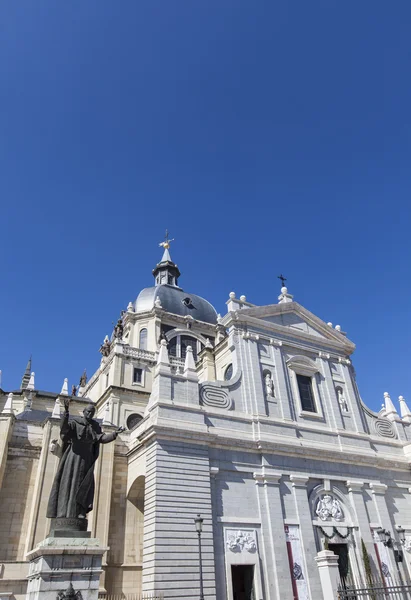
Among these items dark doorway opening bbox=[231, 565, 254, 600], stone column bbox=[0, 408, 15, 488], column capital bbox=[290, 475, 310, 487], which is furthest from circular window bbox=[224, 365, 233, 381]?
stone column bbox=[0, 408, 15, 488]

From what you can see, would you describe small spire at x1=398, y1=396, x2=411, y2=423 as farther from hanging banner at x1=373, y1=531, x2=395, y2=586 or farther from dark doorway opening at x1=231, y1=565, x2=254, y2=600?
dark doorway opening at x1=231, y1=565, x2=254, y2=600

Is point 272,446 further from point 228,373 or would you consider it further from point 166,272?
point 166,272

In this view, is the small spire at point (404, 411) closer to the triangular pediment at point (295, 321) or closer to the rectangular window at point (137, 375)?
the triangular pediment at point (295, 321)

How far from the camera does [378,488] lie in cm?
2373

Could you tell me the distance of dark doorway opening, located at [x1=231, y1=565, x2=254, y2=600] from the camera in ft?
59.8

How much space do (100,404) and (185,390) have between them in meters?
14.7

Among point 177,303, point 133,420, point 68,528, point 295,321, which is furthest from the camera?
point 177,303

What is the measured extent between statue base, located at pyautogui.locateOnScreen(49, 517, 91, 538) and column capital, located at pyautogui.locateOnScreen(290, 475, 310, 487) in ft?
47.0

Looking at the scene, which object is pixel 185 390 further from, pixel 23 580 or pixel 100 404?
pixel 100 404

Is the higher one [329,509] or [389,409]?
[389,409]

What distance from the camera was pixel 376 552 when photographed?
21625 millimetres

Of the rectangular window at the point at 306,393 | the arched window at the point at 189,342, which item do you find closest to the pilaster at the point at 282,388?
the rectangular window at the point at 306,393

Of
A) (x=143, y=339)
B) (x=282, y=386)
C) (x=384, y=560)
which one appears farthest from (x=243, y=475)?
(x=143, y=339)

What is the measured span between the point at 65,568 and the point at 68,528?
0.74 m
